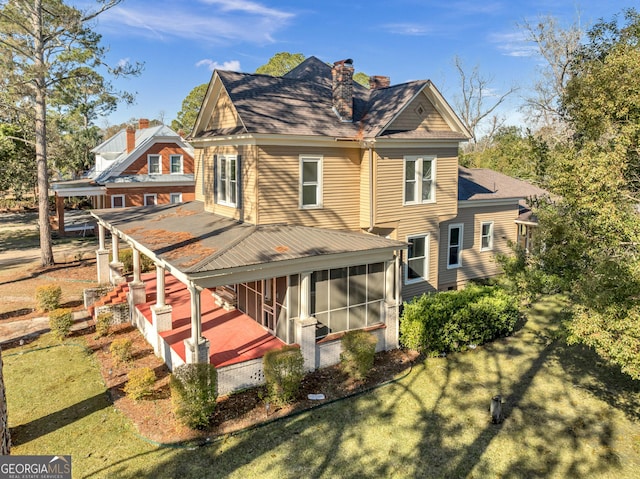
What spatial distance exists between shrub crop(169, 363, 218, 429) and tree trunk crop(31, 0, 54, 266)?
63.9ft

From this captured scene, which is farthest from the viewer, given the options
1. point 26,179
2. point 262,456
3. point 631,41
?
point 26,179

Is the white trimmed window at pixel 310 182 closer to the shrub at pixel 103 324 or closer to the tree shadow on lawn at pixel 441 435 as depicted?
the tree shadow on lawn at pixel 441 435

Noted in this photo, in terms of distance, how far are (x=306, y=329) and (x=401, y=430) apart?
12.3ft

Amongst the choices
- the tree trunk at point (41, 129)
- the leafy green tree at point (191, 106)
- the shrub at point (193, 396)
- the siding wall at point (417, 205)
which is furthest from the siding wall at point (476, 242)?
the leafy green tree at point (191, 106)

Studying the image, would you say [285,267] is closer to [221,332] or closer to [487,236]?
[221,332]

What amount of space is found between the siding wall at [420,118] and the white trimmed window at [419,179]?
1.20 metres

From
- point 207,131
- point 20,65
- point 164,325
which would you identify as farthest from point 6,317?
point 20,65

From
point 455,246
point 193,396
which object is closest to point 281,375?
point 193,396

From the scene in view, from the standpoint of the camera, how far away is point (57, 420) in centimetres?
1033

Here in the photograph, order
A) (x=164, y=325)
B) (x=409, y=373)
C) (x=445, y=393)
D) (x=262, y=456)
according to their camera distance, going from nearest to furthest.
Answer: (x=262, y=456), (x=445, y=393), (x=409, y=373), (x=164, y=325)

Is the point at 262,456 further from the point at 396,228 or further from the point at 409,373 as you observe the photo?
the point at 396,228

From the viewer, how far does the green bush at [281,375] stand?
10.9 metres

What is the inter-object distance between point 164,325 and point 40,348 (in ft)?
13.7

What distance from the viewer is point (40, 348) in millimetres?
14344
